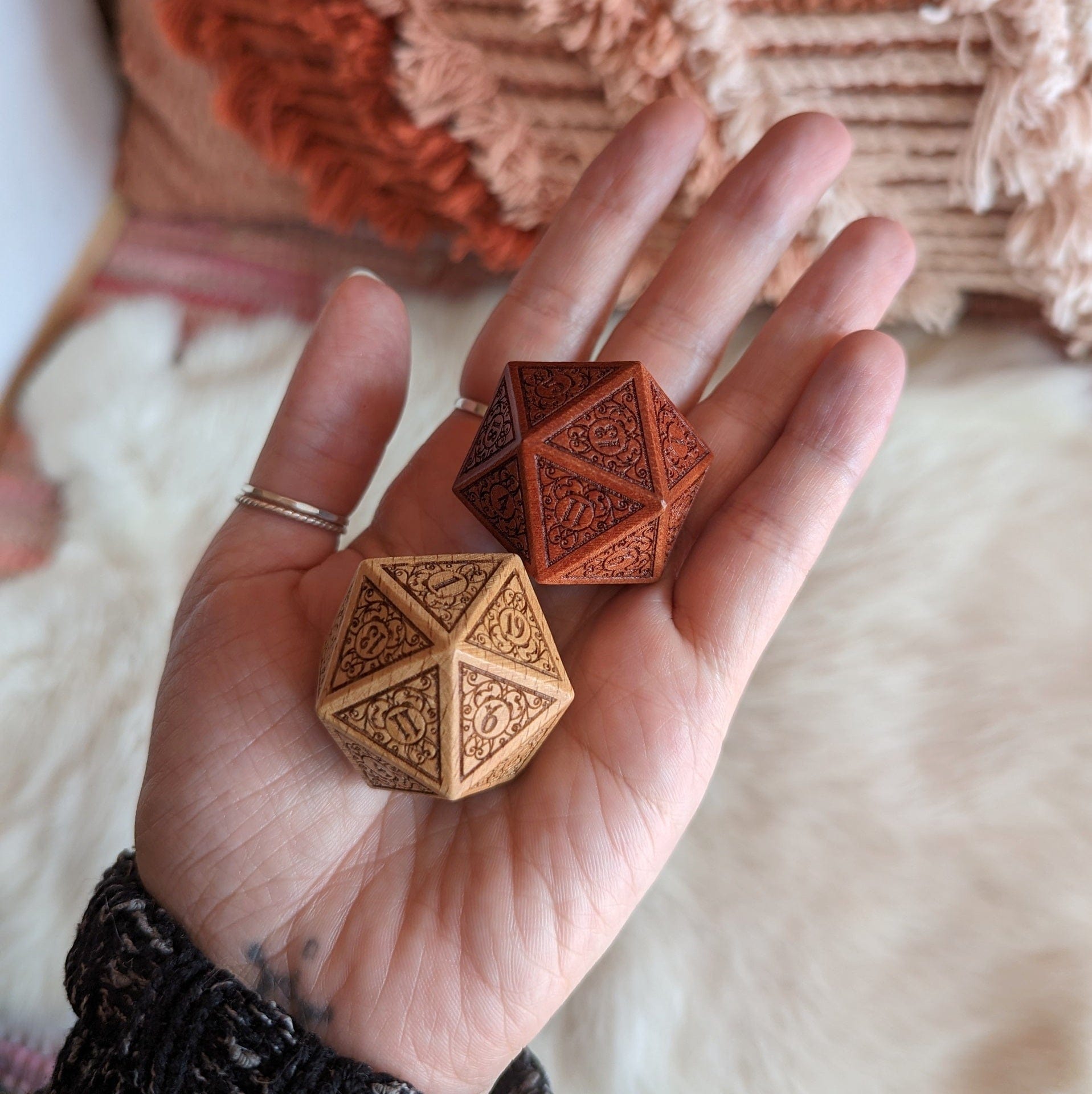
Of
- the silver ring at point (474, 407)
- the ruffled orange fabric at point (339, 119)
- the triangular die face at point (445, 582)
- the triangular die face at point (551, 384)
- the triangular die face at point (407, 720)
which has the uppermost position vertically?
the ruffled orange fabric at point (339, 119)

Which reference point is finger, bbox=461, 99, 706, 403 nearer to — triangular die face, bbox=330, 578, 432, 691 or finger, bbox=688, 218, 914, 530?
finger, bbox=688, 218, 914, 530

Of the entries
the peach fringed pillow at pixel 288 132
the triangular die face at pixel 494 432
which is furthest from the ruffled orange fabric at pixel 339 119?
the triangular die face at pixel 494 432

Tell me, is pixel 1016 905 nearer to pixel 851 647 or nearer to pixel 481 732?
pixel 851 647

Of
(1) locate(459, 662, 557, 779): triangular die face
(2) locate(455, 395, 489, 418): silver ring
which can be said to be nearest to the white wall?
(2) locate(455, 395, 489, 418): silver ring

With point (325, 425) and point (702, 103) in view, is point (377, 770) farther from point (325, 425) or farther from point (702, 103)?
point (702, 103)

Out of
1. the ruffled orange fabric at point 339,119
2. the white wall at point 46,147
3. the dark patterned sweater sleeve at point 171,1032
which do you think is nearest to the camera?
the dark patterned sweater sleeve at point 171,1032

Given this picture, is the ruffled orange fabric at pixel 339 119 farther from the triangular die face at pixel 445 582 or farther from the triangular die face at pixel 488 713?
the triangular die face at pixel 488 713

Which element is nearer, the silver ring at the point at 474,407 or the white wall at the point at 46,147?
the silver ring at the point at 474,407

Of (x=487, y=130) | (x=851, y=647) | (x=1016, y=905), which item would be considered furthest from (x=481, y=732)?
(x=487, y=130)
